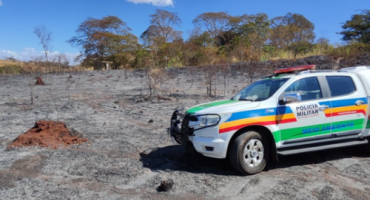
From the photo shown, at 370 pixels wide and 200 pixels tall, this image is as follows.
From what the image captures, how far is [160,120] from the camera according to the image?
376 inches

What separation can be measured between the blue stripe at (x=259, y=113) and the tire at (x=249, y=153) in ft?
0.94

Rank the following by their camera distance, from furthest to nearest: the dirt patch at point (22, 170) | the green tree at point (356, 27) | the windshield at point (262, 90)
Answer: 1. the green tree at point (356, 27)
2. the windshield at point (262, 90)
3. the dirt patch at point (22, 170)

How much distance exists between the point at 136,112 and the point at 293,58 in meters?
14.1

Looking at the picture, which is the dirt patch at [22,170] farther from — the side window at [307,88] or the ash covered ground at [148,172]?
the side window at [307,88]

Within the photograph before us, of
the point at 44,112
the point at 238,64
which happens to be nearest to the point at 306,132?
the point at 44,112

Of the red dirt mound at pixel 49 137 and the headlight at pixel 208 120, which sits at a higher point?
the headlight at pixel 208 120

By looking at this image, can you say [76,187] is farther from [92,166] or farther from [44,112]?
[44,112]

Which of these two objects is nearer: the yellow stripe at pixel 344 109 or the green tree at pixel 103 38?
the yellow stripe at pixel 344 109

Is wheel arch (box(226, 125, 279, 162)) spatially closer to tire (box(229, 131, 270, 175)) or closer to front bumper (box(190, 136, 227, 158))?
tire (box(229, 131, 270, 175))

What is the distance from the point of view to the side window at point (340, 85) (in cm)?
543

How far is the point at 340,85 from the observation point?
5.52m

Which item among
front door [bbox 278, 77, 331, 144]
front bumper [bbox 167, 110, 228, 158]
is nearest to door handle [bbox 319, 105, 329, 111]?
front door [bbox 278, 77, 331, 144]

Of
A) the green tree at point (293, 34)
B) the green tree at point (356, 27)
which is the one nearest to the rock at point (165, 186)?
the green tree at point (293, 34)

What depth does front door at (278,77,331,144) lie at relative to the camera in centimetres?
497
